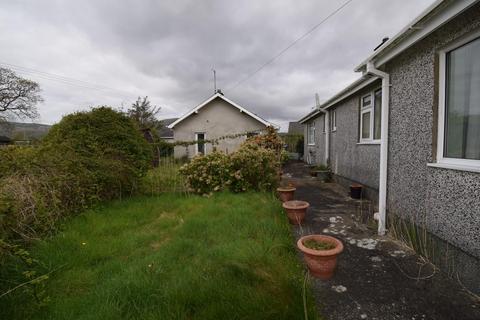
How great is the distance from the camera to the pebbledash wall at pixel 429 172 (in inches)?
90.4

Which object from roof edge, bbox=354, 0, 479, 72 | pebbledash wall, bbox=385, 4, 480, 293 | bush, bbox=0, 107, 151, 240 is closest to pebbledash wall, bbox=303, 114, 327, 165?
pebbledash wall, bbox=385, 4, 480, 293

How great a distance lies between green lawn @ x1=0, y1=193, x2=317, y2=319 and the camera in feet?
6.78

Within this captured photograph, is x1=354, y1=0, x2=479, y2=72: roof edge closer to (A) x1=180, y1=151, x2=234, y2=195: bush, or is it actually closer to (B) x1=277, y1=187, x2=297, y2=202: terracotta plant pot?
(B) x1=277, y1=187, x2=297, y2=202: terracotta plant pot

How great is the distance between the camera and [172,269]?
9.09ft

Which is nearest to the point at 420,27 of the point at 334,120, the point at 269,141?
the point at 334,120

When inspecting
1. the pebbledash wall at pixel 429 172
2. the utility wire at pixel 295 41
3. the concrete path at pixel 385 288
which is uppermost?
the utility wire at pixel 295 41

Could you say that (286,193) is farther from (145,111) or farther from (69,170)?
(145,111)

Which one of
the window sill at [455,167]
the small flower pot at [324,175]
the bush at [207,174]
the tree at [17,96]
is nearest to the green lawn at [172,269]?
the bush at [207,174]

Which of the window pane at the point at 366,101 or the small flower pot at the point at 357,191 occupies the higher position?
the window pane at the point at 366,101

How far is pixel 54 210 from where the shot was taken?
3959mm

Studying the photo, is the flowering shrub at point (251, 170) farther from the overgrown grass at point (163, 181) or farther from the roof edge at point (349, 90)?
the roof edge at point (349, 90)

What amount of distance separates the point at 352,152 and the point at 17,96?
35.2 meters

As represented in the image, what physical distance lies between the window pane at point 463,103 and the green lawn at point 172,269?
2406mm

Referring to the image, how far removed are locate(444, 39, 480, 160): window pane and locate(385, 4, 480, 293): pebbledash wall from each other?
145mm
